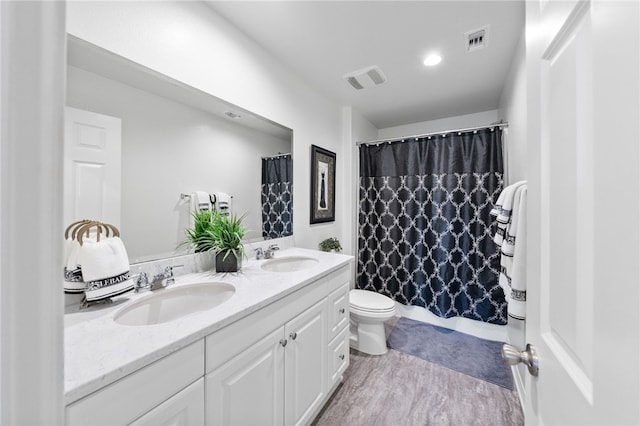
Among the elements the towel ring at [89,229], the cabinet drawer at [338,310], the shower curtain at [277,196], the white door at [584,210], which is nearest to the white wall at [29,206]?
the white door at [584,210]

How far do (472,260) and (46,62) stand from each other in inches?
109

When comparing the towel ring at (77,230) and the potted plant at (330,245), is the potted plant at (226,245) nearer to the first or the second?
the towel ring at (77,230)

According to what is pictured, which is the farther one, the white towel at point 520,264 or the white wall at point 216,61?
the white towel at point 520,264

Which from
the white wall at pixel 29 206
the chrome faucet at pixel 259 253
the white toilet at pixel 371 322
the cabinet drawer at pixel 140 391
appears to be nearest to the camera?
the white wall at pixel 29 206

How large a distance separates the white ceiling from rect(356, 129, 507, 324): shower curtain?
0.51 meters

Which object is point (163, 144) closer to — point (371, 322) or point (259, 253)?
point (259, 253)

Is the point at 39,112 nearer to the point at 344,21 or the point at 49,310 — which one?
the point at 49,310

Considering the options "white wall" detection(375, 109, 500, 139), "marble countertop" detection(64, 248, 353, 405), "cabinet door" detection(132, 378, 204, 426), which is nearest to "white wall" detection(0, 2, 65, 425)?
"marble countertop" detection(64, 248, 353, 405)

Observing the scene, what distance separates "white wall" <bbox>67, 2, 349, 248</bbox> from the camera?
104 cm

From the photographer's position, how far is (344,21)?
58.5 inches

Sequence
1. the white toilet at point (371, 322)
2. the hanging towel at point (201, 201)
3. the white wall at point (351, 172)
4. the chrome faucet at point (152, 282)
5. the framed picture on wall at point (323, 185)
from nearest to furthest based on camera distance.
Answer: the chrome faucet at point (152, 282)
the hanging towel at point (201, 201)
the white toilet at point (371, 322)
the framed picture on wall at point (323, 185)
the white wall at point (351, 172)

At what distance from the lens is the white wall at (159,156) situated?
108 cm

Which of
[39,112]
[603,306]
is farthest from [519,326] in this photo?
[39,112]

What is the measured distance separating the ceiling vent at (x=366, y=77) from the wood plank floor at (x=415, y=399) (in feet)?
7.51
